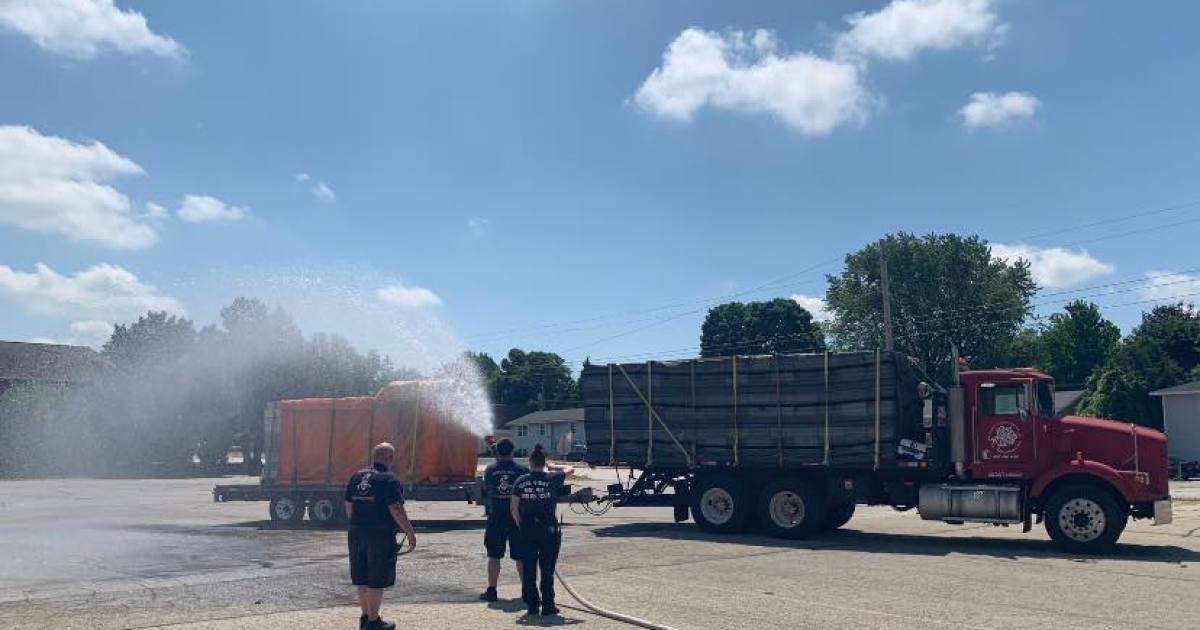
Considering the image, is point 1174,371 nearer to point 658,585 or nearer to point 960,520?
point 960,520

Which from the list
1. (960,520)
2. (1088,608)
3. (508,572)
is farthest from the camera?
(960,520)

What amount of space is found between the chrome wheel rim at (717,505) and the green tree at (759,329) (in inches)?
2967

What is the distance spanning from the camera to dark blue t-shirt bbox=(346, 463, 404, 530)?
8773mm

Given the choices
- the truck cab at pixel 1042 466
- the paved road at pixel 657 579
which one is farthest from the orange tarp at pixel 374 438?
the truck cab at pixel 1042 466

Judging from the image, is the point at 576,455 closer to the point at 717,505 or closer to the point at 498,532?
the point at 717,505

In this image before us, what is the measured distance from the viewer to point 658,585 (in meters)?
11.5

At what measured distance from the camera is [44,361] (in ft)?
245

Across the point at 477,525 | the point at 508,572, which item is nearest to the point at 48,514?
the point at 477,525

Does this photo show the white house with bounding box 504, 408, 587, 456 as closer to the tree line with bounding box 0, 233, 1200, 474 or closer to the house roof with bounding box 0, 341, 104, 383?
the tree line with bounding box 0, 233, 1200, 474

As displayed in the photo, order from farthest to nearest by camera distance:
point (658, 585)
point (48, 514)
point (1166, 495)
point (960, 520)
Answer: point (48, 514), point (960, 520), point (1166, 495), point (658, 585)

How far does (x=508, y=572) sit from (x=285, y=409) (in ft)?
36.5

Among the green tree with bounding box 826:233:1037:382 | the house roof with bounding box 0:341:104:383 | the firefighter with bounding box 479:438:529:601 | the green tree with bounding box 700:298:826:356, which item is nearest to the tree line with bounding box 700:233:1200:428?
the green tree with bounding box 826:233:1037:382

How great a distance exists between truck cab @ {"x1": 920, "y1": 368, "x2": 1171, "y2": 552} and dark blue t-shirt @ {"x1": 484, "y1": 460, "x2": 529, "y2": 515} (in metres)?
8.84

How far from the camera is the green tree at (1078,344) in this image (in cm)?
8094
